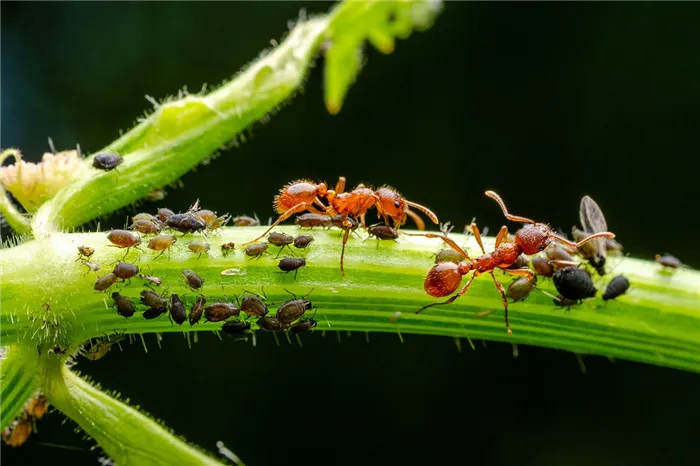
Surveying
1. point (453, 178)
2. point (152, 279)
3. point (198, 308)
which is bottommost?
point (198, 308)

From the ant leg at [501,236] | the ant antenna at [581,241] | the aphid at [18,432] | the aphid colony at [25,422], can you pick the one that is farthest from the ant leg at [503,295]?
Result: the aphid at [18,432]

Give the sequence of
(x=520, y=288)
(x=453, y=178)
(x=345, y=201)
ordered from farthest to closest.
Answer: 1. (x=453, y=178)
2. (x=345, y=201)
3. (x=520, y=288)

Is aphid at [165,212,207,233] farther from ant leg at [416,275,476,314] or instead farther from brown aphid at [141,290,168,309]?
ant leg at [416,275,476,314]

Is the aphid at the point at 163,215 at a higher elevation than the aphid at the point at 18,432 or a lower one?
higher

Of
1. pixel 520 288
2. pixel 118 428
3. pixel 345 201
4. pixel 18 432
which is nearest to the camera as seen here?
pixel 118 428

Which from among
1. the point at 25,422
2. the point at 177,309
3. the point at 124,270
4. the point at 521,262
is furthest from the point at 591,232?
the point at 25,422

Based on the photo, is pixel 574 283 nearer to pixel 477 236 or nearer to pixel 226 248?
pixel 477 236

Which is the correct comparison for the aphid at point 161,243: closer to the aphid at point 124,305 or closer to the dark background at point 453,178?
the aphid at point 124,305

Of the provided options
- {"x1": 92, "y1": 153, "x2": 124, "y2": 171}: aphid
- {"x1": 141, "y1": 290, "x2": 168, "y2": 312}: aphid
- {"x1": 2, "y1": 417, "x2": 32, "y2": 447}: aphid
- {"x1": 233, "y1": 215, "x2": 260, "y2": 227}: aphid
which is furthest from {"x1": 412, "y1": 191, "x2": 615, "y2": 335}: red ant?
{"x1": 2, "y1": 417, "x2": 32, "y2": 447}: aphid
